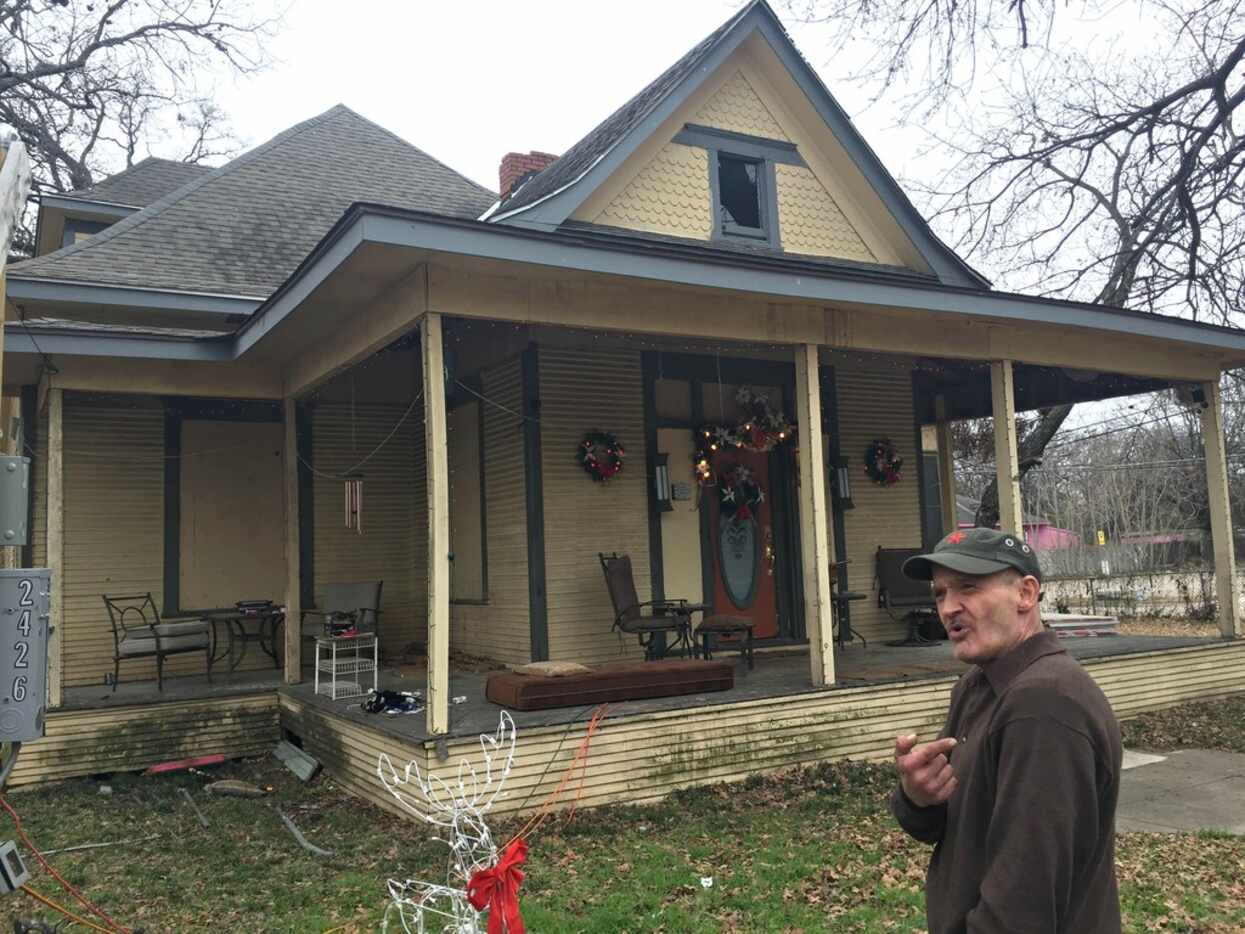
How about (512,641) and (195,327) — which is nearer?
(512,641)

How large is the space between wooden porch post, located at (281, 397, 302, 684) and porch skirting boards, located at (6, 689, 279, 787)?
48 cm

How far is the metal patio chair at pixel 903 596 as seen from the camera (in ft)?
33.5

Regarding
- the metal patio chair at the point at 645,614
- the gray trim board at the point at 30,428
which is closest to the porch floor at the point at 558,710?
the metal patio chair at the point at 645,614

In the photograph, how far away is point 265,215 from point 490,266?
21.4 feet

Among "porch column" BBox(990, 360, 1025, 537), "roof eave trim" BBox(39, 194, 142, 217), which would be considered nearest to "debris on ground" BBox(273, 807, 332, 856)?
"porch column" BBox(990, 360, 1025, 537)

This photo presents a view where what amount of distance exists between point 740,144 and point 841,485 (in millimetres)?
3610

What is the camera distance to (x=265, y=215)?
449 inches

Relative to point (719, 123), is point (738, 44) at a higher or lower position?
higher

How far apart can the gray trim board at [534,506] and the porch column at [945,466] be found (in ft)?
17.9

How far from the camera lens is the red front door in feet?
32.1

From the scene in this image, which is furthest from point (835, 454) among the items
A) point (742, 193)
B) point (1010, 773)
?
point (1010, 773)

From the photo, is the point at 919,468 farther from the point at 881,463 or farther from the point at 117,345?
the point at 117,345

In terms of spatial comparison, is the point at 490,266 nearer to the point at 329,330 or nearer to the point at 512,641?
the point at 329,330

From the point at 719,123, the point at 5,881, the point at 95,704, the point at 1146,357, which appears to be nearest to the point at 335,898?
the point at 5,881
